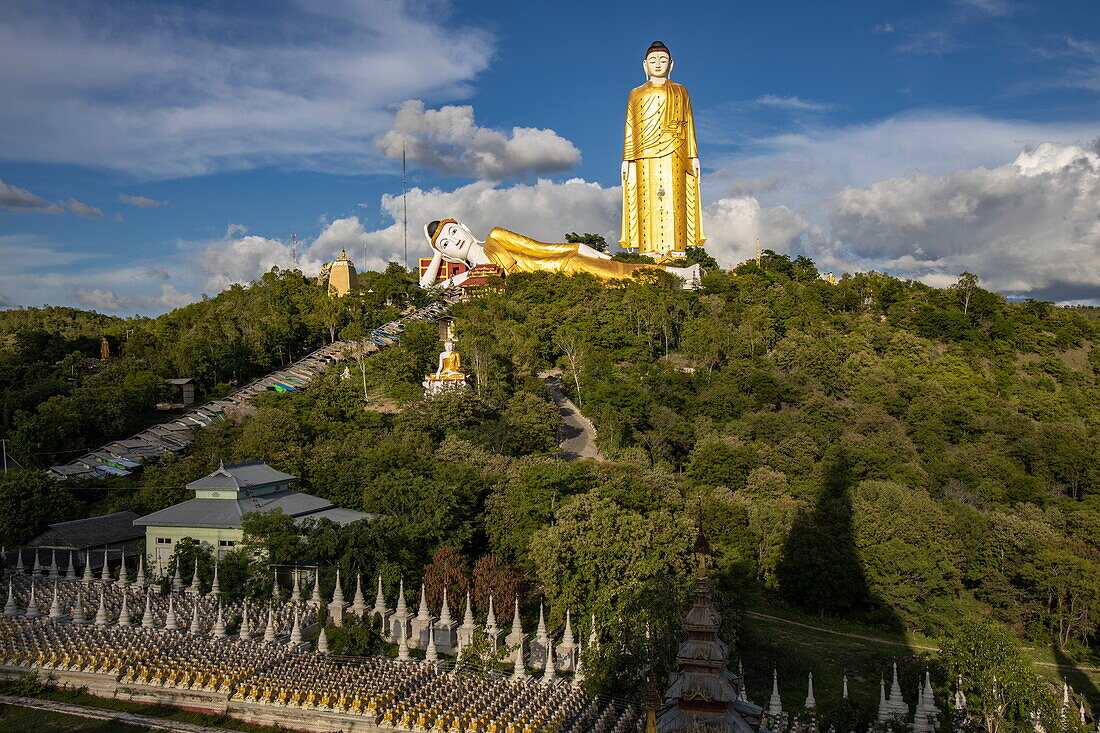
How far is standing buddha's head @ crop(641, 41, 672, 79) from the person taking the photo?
177 ft

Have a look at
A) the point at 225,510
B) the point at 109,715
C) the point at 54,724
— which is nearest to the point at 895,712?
the point at 109,715

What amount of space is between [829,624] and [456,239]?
37629 mm

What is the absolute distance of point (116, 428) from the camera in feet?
112

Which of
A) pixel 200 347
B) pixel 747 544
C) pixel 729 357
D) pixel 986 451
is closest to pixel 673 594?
pixel 747 544

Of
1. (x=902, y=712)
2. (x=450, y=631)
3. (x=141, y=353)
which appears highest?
(x=141, y=353)

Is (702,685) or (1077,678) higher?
(702,685)

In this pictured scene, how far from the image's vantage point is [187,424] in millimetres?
35906

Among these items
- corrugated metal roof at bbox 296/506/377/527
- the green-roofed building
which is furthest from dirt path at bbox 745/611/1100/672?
the green-roofed building

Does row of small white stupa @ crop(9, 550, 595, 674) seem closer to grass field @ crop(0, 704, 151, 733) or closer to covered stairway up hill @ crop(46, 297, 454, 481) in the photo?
grass field @ crop(0, 704, 151, 733)

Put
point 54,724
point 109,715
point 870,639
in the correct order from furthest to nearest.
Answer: point 870,639 → point 109,715 → point 54,724

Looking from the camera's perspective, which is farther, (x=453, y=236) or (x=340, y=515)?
(x=453, y=236)

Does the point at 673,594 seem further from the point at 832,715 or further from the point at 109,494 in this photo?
the point at 109,494

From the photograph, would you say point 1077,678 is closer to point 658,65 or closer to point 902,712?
point 902,712

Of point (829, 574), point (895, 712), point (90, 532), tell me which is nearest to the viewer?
point (895, 712)
